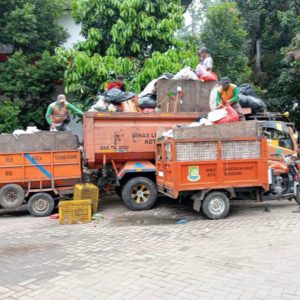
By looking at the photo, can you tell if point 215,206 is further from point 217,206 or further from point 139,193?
point 139,193

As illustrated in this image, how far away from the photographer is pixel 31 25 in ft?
39.6

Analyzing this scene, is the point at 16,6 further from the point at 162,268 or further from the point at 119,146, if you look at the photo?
the point at 162,268

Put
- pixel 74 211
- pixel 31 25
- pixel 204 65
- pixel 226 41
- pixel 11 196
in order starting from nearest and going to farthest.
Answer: pixel 74 211 < pixel 11 196 < pixel 204 65 < pixel 31 25 < pixel 226 41

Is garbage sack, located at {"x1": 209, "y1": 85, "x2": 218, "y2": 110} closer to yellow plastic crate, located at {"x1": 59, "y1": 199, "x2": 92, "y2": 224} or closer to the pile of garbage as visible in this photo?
the pile of garbage

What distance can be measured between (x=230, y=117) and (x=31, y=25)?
7.41 meters

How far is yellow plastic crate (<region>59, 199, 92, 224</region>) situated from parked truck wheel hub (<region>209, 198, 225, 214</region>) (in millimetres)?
2449

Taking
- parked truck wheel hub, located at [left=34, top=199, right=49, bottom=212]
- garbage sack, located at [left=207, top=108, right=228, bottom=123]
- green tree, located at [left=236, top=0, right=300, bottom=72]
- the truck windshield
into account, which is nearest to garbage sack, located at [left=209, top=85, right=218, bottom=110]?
garbage sack, located at [left=207, top=108, right=228, bottom=123]

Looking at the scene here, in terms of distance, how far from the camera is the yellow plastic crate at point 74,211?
Result: 7.54 metres

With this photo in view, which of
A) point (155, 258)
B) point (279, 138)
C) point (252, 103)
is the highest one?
point (252, 103)

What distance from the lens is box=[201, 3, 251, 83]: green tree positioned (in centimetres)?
1492

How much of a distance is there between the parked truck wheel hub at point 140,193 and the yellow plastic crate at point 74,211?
130 cm

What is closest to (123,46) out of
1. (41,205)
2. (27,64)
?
(27,64)

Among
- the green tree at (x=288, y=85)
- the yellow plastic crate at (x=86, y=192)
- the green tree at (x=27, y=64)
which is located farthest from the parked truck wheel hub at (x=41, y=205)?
the green tree at (x=288, y=85)

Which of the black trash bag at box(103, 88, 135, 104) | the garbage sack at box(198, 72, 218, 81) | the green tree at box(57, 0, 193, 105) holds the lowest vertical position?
the black trash bag at box(103, 88, 135, 104)
